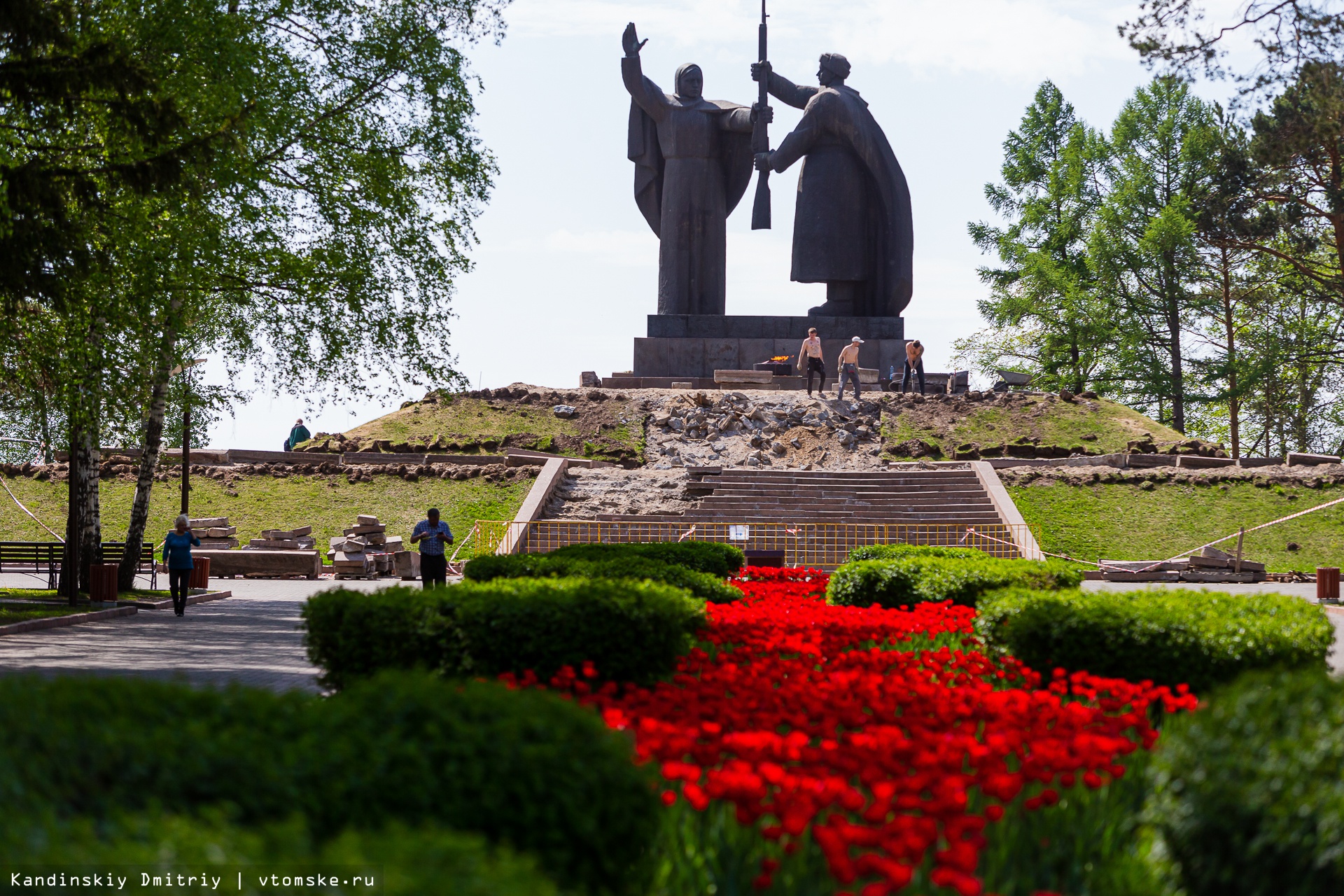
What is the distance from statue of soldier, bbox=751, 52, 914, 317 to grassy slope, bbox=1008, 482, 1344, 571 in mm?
13899

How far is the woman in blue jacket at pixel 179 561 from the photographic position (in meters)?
15.1

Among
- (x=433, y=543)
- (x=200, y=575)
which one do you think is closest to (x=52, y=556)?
(x=200, y=575)

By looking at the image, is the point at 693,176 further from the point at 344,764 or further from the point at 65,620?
the point at 344,764

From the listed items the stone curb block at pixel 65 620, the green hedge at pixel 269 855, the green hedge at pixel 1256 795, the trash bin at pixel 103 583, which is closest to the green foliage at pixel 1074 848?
the green hedge at pixel 1256 795

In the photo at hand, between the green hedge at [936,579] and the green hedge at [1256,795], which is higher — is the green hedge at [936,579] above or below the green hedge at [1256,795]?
above

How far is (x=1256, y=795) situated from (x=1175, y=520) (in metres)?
22.0

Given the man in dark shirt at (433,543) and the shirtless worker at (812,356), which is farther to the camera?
the shirtless worker at (812,356)

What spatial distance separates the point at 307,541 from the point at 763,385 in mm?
14816

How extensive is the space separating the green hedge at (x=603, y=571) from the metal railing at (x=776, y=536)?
1067 cm

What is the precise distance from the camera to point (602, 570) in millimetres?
10117

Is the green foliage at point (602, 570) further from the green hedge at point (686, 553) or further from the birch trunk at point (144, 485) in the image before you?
the birch trunk at point (144, 485)

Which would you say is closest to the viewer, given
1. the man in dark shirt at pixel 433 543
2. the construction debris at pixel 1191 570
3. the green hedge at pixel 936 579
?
the green hedge at pixel 936 579

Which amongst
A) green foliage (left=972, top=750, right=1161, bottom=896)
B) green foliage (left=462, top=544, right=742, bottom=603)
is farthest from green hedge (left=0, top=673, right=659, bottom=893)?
green foliage (left=462, top=544, right=742, bottom=603)

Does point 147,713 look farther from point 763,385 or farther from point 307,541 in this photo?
point 763,385
